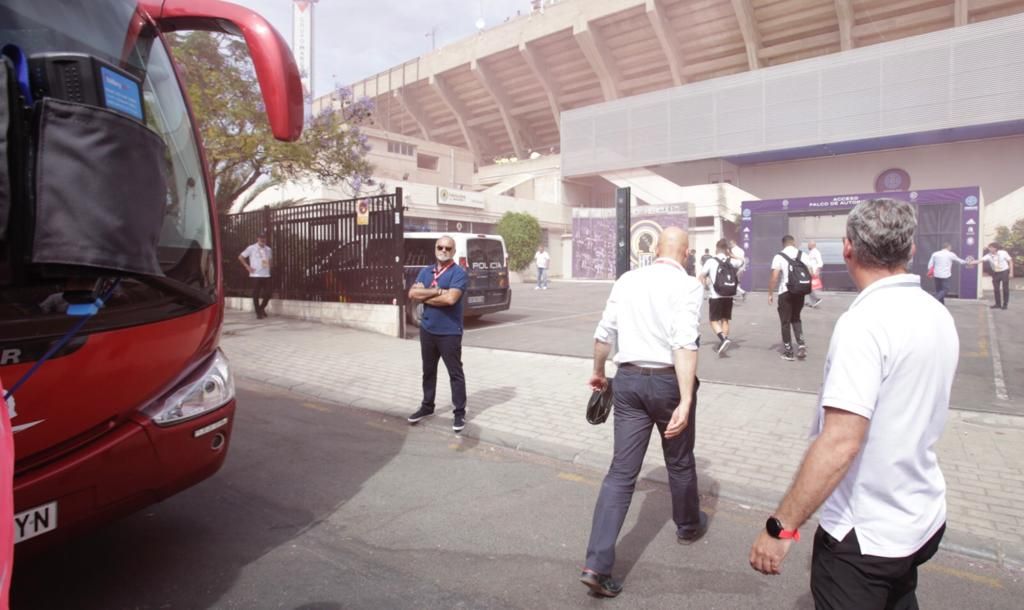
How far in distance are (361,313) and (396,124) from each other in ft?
179

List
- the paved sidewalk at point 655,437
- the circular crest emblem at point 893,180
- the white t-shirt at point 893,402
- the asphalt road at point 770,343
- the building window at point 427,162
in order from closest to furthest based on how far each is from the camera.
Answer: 1. the white t-shirt at point 893,402
2. the paved sidewalk at point 655,437
3. the asphalt road at point 770,343
4. the circular crest emblem at point 893,180
5. the building window at point 427,162

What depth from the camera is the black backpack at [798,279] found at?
8.25 meters

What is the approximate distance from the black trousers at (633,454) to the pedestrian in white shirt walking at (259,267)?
1050 cm

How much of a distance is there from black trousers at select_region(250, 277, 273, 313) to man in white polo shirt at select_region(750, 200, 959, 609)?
39.6 ft

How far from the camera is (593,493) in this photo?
4090 millimetres

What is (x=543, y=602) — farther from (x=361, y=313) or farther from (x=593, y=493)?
(x=361, y=313)

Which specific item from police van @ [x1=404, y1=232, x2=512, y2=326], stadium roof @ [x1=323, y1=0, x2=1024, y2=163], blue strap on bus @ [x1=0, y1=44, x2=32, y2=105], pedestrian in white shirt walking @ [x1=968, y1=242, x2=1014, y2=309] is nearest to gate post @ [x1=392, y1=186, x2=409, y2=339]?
police van @ [x1=404, y1=232, x2=512, y2=326]

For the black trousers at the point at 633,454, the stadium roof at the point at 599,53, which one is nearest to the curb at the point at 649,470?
the black trousers at the point at 633,454

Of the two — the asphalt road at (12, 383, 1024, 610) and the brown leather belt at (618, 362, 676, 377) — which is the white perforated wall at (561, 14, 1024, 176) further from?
the brown leather belt at (618, 362, 676, 377)

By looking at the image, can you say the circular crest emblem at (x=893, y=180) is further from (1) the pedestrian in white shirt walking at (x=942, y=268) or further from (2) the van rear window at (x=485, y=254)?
(2) the van rear window at (x=485, y=254)

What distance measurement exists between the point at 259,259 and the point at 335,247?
1628mm

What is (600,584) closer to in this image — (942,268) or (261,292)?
(261,292)

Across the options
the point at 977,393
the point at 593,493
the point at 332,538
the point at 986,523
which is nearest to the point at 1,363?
the point at 332,538

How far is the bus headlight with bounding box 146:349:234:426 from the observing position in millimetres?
2615
